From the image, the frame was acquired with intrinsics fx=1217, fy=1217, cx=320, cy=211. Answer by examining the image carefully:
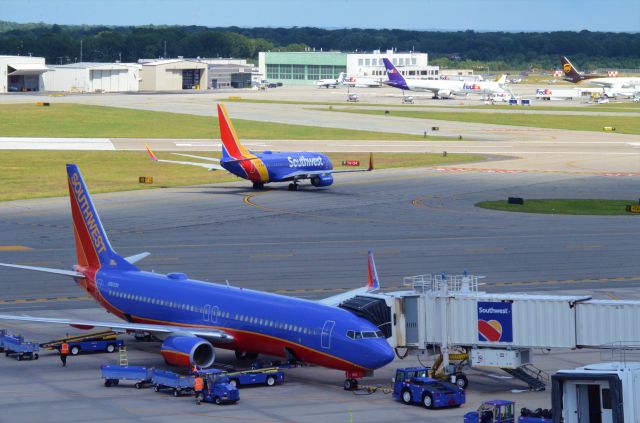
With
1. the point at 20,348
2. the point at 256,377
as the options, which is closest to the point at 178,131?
the point at 20,348

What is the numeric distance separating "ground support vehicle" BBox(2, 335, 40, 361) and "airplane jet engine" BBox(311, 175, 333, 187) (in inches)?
2593

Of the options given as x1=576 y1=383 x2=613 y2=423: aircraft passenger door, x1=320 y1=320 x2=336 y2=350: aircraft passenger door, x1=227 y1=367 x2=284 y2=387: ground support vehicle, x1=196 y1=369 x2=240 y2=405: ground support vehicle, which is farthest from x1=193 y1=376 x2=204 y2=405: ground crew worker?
x1=576 y1=383 x2=613 y2=423: aircraft passenger door

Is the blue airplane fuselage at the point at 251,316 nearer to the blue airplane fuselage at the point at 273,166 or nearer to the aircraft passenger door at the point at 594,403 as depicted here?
the aircraft passenger door at the point at 594,403

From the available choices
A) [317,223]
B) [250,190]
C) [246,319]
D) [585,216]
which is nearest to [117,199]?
[250,190]

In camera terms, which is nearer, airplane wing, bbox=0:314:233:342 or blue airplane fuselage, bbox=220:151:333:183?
airplane wing, bbox=0:314:233:342

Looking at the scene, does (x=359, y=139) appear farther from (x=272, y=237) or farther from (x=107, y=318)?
(x=107, y=318)

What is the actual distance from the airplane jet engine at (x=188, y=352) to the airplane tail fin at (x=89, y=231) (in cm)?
863

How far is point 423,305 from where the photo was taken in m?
47.8

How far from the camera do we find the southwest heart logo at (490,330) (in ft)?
152

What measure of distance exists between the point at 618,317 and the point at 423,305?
761cm

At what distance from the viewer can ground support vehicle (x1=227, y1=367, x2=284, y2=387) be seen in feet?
157

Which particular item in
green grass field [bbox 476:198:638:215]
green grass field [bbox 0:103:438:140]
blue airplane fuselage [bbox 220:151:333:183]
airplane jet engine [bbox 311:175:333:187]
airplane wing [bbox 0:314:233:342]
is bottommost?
airplane wing [bbox 0:314:233:342]

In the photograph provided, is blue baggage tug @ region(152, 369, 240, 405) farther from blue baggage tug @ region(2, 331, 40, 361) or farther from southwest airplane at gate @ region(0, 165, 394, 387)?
blue baggage tug @ region(2, 331, 40, 361)

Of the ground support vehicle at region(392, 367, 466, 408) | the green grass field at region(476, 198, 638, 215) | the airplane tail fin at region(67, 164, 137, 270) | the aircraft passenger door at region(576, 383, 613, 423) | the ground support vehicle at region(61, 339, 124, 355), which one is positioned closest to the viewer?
the aircraft passenger door at region(576, 383, 613, 423)
